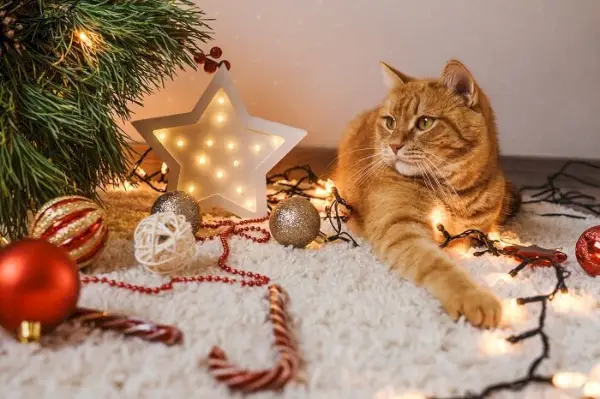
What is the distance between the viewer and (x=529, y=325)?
86 cm

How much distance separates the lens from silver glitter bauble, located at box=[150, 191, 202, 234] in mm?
1178

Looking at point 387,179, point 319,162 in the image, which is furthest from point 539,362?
point 319,162

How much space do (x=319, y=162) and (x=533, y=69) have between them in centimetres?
73

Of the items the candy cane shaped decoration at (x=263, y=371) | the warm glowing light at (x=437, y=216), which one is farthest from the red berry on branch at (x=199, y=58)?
the candy cane shaped decoration at (x=263, y=371)

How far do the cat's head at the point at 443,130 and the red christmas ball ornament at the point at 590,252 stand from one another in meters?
0.26

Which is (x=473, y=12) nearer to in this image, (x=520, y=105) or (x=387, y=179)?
(x=520, y=105)

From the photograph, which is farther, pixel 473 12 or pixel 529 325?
pixel 473 12

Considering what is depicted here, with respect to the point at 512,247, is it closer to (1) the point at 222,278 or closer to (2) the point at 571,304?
(2) the point at 571,304

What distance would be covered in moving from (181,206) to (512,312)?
0.66 m

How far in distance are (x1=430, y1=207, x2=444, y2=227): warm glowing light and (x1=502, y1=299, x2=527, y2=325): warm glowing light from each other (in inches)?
12.1

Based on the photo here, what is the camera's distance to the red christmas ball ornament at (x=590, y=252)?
1.06 metres

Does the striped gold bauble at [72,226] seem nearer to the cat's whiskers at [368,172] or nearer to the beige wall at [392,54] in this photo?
the cat's whiskers at [368,172]

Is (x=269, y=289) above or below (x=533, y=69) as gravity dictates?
below

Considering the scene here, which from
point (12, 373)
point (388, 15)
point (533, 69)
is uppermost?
point (388, 15)
